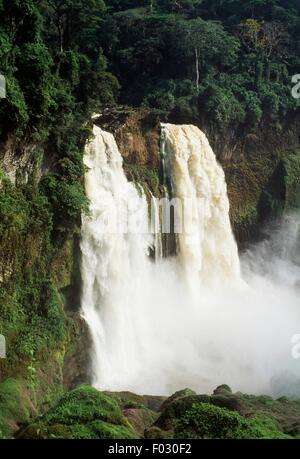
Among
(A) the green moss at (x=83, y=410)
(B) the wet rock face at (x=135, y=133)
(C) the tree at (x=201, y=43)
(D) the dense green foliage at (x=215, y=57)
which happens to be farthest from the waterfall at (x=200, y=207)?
(A) the green moss at (x=83, y=410)

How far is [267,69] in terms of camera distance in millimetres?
29438

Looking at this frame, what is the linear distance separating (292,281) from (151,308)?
9.84m

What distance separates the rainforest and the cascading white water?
0.07m

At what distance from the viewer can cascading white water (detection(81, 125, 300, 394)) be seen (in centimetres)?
1605

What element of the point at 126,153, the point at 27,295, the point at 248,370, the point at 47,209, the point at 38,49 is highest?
the point at 38,49

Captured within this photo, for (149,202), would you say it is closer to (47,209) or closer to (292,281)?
(47,209)

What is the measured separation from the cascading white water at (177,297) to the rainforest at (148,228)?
0.07m

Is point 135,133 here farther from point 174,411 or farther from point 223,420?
point 223,420

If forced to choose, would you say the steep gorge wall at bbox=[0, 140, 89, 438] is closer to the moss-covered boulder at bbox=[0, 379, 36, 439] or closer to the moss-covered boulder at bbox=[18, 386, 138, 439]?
the moss-covered boulder at bbox=[0, 379, 36, 439]

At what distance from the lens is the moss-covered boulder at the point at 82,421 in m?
8.21

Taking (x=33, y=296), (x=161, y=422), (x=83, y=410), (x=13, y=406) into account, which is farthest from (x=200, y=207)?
(x=83, y=410)

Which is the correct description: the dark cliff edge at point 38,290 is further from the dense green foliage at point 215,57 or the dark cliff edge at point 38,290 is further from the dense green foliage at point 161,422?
the dense green foliage at point 215,57
